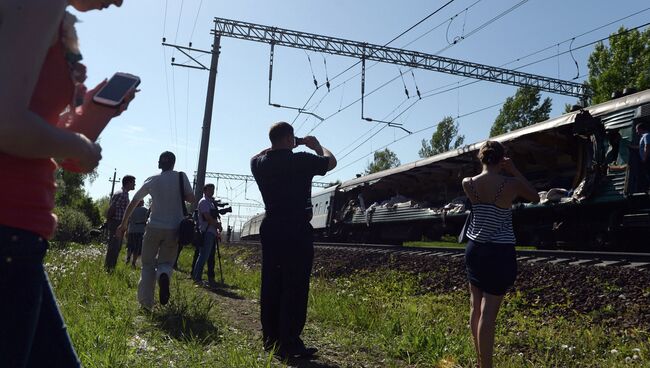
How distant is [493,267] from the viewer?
3820mm

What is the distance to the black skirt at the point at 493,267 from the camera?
380 centimetres

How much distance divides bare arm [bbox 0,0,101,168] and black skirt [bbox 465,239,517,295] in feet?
10.2

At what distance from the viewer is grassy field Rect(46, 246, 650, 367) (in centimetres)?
395

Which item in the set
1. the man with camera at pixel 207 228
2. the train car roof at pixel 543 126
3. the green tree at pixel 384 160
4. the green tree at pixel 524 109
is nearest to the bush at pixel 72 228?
the train car roof at pixel 543 126

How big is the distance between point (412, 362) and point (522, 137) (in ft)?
31.8

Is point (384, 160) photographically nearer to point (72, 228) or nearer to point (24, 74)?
point (72, 228)

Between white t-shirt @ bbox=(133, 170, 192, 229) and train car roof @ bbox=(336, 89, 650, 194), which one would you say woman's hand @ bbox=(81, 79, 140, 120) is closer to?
white t-shirt @ bbox=(133, 170, 192, 229)

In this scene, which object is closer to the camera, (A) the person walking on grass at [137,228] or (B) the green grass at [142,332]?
(B) the green grass at [142,332]

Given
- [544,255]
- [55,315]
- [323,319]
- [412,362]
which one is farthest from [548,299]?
[55,315]

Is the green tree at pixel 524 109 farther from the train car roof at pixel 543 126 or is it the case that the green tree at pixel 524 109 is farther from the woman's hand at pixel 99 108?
the woman's hand at pixel 99 108

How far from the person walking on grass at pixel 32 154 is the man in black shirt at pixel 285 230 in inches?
118

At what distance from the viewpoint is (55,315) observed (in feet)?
5.15

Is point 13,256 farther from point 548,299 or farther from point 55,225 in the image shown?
point 548,299

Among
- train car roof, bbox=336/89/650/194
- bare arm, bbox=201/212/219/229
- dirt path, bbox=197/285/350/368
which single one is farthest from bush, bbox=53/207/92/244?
dirt path, bbox=197/285/350/368
